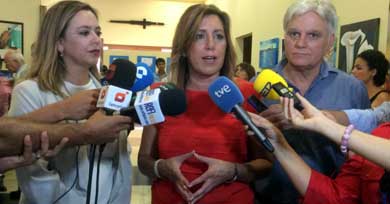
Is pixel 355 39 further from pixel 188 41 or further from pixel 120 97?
pixel 120 97

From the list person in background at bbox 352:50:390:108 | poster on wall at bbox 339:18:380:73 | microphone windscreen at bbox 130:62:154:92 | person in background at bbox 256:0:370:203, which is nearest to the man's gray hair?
person in background at bbox 256:0:370:203

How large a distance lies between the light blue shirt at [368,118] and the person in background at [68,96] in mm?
860

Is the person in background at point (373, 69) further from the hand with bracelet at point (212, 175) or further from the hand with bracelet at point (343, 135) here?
the hand with bracelet at point (343, 135)

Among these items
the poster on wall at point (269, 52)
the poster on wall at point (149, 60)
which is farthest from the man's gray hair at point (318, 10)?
the poster on wall at point (149, 60)

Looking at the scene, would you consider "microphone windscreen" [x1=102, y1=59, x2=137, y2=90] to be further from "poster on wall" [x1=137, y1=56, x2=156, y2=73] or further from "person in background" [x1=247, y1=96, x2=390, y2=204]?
"poster on wall" [x1=137, y1=56, x2=156, y2=73]

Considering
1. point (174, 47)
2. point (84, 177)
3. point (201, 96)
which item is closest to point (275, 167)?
point (201, 96)

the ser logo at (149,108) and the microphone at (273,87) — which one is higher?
the microphone at (273,87)

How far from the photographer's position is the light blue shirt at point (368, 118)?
1.45m

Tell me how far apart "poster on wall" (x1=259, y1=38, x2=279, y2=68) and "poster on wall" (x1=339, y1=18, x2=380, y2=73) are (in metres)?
1.69

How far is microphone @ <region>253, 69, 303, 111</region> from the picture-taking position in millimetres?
1268

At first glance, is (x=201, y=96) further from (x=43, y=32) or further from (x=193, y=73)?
(x=43, y=32)

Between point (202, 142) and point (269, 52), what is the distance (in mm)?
4894

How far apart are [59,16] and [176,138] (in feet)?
2.26

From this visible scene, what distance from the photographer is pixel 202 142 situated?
156 cm
